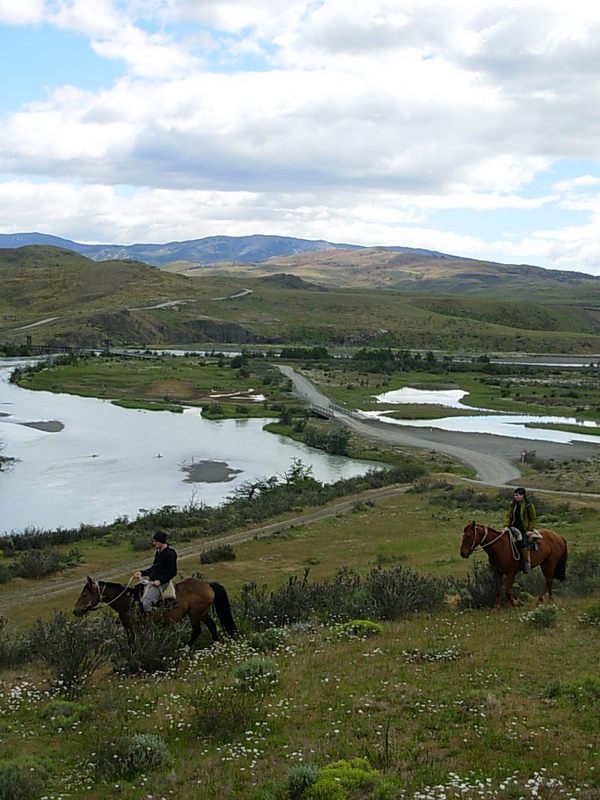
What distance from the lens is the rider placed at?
13.5 meters

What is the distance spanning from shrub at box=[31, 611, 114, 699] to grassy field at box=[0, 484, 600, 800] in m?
0.22

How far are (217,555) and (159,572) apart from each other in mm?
13913

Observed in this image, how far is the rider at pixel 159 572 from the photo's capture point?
1353 centimetres

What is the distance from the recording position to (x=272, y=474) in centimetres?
4922

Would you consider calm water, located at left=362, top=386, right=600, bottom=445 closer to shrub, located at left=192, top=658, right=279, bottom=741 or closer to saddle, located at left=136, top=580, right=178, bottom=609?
saddle, located at left=136, top=580, right=178, bottom=609

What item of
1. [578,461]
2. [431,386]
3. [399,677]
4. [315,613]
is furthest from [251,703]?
[431,386]

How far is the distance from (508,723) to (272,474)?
39.8 meters

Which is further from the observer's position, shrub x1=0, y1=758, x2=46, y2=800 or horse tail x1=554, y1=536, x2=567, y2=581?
horse tail x1=554, y1=536, x2=567, y2=581

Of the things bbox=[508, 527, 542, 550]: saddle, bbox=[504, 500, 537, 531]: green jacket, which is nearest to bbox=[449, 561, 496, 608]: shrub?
bbox=[508, 527, 542, 550]: saddle

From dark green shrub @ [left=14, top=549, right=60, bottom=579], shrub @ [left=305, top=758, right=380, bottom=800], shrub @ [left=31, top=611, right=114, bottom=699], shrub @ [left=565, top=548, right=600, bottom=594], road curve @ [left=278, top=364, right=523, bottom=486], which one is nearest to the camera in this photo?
shrub @ [left=305, top=758, right=380, bottom=800]

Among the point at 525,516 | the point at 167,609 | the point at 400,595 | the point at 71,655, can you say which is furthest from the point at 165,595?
the point at 525,516

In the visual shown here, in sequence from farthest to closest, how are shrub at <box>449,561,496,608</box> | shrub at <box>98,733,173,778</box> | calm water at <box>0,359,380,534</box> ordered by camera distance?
calm water at <box>0,359,380,534</box> → shrub at <box>449,561,496,608</box> → shrub at <box>98,733,173,778</box>

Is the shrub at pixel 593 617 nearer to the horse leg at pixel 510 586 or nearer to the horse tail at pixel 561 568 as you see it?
the horse leg at pixel 510 586

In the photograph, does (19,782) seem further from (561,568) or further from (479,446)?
(479,446)
